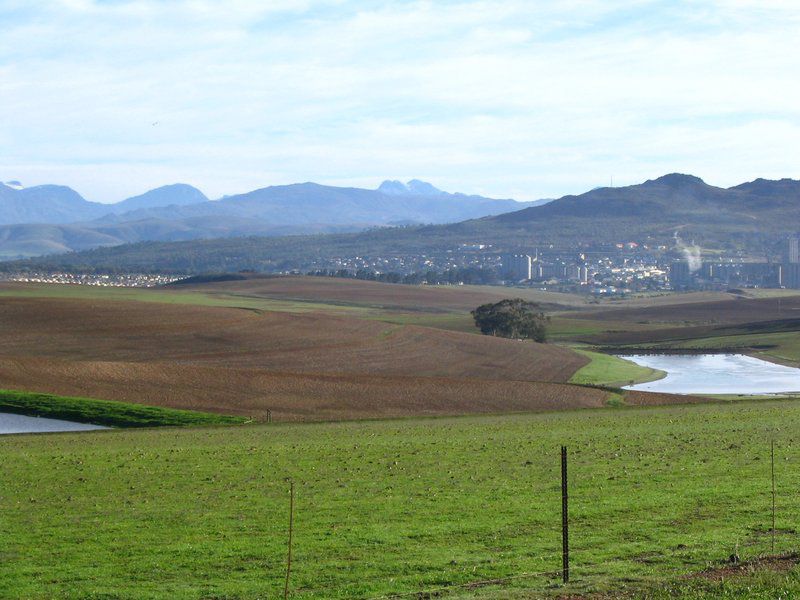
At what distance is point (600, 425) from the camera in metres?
41.9

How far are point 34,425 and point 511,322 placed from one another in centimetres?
7577

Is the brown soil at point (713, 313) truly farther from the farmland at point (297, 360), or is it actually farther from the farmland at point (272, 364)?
the farmland at point (272, 364)

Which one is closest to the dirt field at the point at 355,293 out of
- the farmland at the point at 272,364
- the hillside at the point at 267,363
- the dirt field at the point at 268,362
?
the farmland at the point at 272,364

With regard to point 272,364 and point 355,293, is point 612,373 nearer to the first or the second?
point 272,364

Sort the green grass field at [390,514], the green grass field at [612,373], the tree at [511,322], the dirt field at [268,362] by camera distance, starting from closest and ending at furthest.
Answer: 1. the green grass field at [390,514]
2. the dirt field at [268,362]
3. the green grass field at [612,373]
4. the tree at [511,322]

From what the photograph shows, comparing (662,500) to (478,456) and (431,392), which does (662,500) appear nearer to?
(478,456)

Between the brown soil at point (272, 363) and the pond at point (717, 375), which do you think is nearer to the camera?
the brown soil at point (272, 363)

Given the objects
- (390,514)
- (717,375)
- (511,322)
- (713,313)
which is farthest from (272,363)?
(713,313)

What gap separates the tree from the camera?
118 meters

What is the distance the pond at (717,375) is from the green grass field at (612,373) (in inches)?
47.4

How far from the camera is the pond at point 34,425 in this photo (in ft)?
150

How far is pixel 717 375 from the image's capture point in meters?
90.6

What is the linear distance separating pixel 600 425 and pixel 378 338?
4684 cm

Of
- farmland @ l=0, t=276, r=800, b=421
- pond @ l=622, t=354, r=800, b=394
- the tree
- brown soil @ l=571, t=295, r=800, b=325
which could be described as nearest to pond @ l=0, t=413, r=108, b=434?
farmland @ l=0, t=276, r=800, b=421
